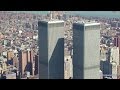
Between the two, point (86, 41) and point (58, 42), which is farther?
point (86, 41)

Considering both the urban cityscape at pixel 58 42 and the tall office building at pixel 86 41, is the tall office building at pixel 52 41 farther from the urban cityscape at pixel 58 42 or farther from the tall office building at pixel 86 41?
the tall office building at pixel 86 41

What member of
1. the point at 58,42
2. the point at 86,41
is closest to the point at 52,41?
the point at 58,42

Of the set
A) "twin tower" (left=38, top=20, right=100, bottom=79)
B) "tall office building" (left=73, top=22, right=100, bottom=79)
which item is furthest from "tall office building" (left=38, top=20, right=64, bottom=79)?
"tall office building" (left=73, top=22, right=100, bottom=79)

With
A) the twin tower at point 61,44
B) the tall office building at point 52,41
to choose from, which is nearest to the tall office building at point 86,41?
the twin tower at point 61,44

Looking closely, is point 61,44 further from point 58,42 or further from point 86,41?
point 86,41

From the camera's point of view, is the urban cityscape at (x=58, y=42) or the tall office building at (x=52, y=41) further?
the urban cityscape at (x=58, y=42)

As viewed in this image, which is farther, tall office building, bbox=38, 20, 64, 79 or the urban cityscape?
the urban cityscape

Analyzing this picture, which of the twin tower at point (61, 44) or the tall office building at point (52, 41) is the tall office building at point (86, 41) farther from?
the tall office building at point (52, 41)

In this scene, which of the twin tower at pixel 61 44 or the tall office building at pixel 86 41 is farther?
the tall office building at pixel 86 41

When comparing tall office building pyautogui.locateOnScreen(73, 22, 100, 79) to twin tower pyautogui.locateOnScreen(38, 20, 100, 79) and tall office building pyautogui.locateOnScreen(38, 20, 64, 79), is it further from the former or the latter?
tall office building pyautogui.locateOnScreen(38, 20, 64, 79)
